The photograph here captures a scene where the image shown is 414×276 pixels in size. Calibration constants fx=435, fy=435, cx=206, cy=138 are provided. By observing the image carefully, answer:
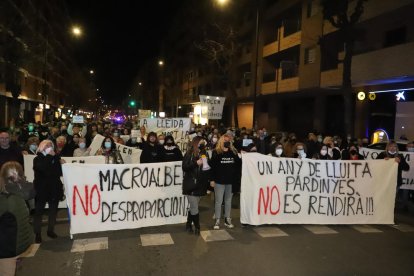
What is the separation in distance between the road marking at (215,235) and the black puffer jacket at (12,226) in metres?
3.86

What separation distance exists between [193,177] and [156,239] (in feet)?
3.98

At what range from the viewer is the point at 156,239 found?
7324 mm

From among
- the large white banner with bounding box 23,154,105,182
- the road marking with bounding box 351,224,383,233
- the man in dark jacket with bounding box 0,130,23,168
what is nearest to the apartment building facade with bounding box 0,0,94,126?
the large white banner with bounding box 23,154,105,182

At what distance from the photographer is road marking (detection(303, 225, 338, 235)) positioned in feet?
26.3

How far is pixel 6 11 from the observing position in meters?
29.6

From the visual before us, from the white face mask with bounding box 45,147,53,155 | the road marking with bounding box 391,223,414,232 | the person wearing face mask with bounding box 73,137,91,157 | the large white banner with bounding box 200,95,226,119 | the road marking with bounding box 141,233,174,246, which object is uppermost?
the large white banner with bounding box 200,95,226,119

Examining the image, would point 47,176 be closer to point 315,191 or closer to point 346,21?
point 315,191

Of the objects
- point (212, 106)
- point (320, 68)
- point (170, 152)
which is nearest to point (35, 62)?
point (212, 106)

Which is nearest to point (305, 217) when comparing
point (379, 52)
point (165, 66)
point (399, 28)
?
point (379, 52)

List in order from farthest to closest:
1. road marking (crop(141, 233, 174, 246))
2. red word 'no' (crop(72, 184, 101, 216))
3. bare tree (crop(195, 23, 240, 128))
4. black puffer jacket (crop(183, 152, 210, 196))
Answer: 1. bare tree (crop(195, 23, 240, 128))
2. black puffer jacket (crop(183, 152, 210, 196))
3. red word 'no' (crop(72, 184, 101, 216))
4. road marking (crop(141, 233, 174, 246))

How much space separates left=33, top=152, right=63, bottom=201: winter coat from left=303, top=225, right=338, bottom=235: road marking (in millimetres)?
4569

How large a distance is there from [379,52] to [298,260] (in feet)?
53.5

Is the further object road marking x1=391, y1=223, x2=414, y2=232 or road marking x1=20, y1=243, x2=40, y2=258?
road marking x1=391, y1=223, x2=414, y2=232

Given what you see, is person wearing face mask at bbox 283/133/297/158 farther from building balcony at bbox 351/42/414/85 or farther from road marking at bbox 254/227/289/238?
building balcony at bbox 351/42/414/85
